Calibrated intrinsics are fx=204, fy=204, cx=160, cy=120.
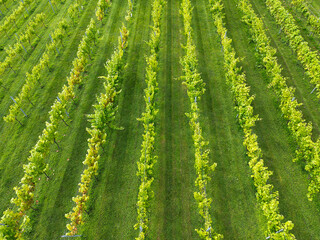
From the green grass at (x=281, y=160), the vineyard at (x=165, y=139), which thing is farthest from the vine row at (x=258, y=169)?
the green grass at (x=281, y=160)

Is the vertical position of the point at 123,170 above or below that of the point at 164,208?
above

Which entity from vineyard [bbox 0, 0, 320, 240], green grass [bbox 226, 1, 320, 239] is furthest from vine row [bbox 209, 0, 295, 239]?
green grass [bbox 226, 1, 320, 239]

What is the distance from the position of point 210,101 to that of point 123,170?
967cm

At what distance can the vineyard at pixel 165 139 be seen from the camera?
12172 mm

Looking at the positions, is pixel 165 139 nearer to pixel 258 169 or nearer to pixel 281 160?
pixel 258 169

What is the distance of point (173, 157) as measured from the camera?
15188 millimetres

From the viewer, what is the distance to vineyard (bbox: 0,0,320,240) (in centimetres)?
1217

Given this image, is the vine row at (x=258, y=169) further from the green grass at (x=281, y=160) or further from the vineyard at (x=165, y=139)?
the green grass at (x=281, y=160)

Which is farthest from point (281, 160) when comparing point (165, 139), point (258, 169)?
point (165, 139)

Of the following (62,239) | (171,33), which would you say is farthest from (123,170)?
(171,33)

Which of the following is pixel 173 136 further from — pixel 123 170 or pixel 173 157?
Answer: pixel 123 170

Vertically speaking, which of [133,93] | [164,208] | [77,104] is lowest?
[164,208]

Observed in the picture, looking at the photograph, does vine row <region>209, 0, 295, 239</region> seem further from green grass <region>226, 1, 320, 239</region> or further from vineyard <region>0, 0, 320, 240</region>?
green grass <region>226, 1, 320, 239</region>

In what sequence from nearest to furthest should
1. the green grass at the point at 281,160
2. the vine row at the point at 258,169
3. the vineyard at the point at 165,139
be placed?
the vine row at the point at 258,169 < the vineyard at the point at 165,139 < the green grass at the point at 281,160
